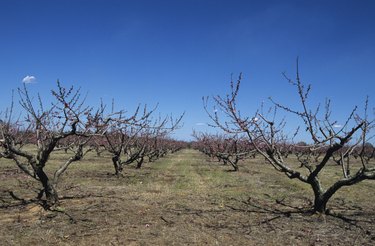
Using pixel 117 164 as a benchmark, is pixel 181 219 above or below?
below

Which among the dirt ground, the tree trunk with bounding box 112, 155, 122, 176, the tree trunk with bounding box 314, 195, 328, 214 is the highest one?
the tree trunk with bounding box 112, 155, 122, 176

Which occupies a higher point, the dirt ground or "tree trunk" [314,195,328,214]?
"tree trunk" [314,195,328,214]

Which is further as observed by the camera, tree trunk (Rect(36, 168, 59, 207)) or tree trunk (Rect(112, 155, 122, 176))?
tree trunk (Rect(112, 155, 122, 176))

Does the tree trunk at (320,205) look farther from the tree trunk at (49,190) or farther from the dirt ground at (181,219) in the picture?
the tree trunk at (49,190)

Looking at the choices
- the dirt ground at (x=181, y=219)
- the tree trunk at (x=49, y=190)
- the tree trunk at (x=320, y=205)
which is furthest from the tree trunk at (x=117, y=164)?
the tree trunk at (x=320, y=205)

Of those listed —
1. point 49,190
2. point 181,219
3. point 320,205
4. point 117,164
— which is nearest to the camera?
point 181,219

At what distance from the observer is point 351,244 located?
770 centimetres

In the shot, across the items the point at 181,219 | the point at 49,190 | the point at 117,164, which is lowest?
the point at 181,219

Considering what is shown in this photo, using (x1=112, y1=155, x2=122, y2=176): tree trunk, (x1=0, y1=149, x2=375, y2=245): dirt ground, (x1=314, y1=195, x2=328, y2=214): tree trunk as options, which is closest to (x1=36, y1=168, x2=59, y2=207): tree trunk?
(x1=0, y1=149, x2=375, y2=245): dirt ground

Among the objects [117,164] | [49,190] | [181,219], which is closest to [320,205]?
[181,219]

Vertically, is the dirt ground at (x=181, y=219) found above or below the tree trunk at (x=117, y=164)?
below

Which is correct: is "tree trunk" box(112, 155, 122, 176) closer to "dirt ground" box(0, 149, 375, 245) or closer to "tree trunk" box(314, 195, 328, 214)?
"dirt ground" box(0, 149, 375, 245)

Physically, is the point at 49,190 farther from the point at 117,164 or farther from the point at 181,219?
the point at 117,164

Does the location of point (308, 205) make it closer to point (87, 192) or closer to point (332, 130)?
point (332, 130)
